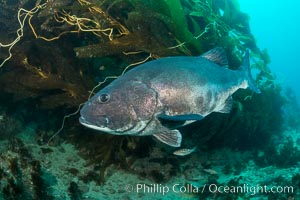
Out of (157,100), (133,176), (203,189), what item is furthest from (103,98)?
(203,189)

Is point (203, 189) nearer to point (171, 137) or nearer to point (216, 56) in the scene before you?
point (171, 137)

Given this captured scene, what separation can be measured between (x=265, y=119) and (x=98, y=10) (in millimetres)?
Result: 4665

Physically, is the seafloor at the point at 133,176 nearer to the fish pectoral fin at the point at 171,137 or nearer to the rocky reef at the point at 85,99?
the rocky reef at the point at 85,99

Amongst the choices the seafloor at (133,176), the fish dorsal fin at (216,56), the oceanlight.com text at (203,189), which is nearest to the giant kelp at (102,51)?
the seafloor at (133,176)

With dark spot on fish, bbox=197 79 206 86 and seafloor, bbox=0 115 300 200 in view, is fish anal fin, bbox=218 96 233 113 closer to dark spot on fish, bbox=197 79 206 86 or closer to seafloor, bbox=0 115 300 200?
dark spot on fish, bbox=197 79 206 86

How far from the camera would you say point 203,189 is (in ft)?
16.0

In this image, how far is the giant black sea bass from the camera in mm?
3041

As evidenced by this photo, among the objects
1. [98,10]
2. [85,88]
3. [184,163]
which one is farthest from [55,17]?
[184,163]

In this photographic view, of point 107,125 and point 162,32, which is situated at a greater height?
point 162,32

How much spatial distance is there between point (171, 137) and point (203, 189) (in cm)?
199

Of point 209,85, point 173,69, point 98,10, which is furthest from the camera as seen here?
point 98,10

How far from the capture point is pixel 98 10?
4.86 metres

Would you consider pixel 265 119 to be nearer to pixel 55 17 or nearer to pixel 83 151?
pixel 83 151

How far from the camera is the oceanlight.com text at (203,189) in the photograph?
463cm
